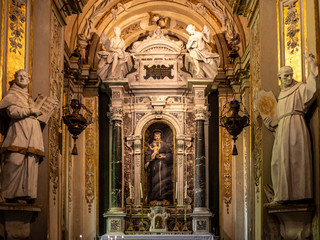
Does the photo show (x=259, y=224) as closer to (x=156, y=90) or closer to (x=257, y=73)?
(x=257, y=73)

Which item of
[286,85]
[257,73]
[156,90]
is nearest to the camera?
[286,85]

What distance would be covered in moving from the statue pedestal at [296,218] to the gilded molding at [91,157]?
7.47 meters

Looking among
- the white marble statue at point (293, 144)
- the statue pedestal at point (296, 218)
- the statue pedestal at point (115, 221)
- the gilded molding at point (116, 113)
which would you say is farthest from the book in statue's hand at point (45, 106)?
the statue pedestal at point (115, 221)

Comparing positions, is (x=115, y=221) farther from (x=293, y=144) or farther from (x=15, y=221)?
(x=293, y=144)

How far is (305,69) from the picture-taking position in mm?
9148

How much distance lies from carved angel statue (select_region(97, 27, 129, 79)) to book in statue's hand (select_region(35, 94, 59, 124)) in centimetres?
563

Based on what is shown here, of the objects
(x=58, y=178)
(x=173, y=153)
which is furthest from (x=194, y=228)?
(x=58, y=178)

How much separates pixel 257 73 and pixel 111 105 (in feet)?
19.4

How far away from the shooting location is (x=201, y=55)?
50.5 ft

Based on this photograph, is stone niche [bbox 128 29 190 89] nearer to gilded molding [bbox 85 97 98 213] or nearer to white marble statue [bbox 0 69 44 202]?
gilded molding [bbox 85 97 98 213]

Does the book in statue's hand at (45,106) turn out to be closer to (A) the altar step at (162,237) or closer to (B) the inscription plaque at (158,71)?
(A) the altar step at (162,237)

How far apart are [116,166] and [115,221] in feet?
4.28

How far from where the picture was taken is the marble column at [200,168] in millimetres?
15227

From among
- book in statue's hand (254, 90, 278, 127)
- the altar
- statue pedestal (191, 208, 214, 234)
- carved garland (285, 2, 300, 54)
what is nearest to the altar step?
the altar
